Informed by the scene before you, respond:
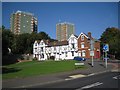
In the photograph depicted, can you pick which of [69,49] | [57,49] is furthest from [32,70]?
[57,49]

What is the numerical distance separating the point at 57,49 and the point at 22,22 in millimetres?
90187

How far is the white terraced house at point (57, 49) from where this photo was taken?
285ft

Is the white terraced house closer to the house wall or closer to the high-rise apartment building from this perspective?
A: the house wall

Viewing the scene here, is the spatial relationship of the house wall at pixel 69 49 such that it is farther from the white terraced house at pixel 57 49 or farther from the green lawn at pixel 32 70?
the green lawn at pixel 32 70

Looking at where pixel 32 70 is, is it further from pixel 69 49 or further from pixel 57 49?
pixel 57 49

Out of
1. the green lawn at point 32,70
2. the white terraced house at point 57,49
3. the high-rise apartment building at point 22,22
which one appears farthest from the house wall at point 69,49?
the high-rise apartment building at point 22,22

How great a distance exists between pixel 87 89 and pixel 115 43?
62.1 metres

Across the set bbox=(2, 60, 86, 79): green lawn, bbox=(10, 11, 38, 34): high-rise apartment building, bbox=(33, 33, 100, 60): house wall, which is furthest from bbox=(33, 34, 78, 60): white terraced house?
bbox=(10, 11, 38, 34): high-rise apartment building

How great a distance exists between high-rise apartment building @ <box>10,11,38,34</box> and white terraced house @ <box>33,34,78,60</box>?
245ft

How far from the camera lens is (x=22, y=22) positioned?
175625 mm

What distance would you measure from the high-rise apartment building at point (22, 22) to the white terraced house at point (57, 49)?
74.6 metres

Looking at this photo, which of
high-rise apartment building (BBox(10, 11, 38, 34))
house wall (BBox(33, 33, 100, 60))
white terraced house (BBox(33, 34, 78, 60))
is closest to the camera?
house wall (BBox(33, 33, 100, 60))

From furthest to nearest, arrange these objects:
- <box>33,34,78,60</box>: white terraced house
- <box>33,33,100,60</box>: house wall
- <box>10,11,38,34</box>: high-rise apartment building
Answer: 1. <box>10,11,38,34</box>: high-rise apartment building
2. <box>33,34,78,60</box>: white terraced house
3. <box>33,33,100,60</box>: house wall

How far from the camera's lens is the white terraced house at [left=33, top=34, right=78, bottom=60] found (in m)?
86.8
